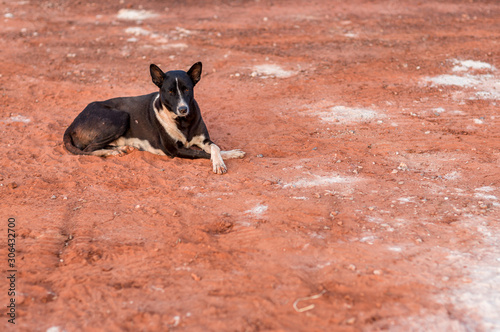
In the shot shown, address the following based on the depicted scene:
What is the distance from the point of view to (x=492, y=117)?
27.5 ft

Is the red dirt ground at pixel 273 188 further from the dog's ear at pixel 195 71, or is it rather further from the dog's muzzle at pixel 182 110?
the dog's ear at pixel 195 71

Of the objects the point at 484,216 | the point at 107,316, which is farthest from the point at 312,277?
the point at 484,216

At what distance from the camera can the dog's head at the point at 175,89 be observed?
679 cm

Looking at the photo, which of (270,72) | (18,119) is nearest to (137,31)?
(270,72)

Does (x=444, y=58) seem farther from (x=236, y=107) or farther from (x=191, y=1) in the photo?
(x=191, y=1)

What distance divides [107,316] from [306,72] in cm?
760

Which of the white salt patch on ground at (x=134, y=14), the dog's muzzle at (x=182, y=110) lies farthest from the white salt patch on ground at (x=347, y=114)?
the white salt patch on ground at (x=134, y=14)

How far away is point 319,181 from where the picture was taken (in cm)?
625

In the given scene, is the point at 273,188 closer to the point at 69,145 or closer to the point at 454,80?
the point at 69,145

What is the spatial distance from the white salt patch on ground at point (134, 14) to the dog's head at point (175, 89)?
7799 millimetres

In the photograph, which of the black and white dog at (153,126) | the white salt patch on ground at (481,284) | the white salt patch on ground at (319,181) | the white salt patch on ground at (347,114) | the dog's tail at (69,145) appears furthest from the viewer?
the white salt patch on ground at (347,114)

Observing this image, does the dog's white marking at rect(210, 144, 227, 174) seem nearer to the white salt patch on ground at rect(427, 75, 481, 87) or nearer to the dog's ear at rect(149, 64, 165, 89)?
the dog's ear at rect(149, 64, 165, 89)

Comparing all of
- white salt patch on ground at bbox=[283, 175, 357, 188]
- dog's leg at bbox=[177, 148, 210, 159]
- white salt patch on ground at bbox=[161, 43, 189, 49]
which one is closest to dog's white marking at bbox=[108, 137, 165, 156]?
dog's leg at bbox=[177, 148, 210, 159]

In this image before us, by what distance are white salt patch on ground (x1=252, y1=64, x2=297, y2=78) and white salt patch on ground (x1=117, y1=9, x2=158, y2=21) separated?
16.2 ft
